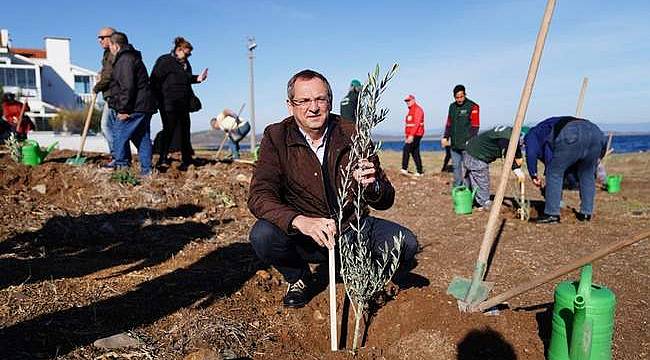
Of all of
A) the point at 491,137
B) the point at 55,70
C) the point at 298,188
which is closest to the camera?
the point at 298,188

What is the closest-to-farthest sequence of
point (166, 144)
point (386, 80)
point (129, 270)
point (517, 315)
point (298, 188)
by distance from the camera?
point (386, 80) → point (517, 315) → point (298, 188) → point (129, 270) → point (166, 144)

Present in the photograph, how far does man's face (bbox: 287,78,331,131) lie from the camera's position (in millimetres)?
2660

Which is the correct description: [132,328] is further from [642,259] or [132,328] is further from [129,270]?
[642,259]

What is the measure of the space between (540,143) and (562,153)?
0.92 ft

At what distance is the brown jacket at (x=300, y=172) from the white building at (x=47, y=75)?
1720 inches

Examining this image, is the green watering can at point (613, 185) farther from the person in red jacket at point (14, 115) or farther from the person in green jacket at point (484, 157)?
the person in red jacket at point (14, 115)

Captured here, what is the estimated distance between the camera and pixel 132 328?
106 inches

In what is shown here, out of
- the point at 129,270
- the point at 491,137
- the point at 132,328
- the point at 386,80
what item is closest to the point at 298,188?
the point at 386,80

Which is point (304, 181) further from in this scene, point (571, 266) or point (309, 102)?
point (571, 266)

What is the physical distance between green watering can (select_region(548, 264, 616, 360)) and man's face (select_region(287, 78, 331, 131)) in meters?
1.49

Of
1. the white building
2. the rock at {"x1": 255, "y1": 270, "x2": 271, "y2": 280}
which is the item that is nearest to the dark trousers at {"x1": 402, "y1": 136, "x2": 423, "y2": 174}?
the rock at {"x1": 255, "y1": 270, "x2": 271, "y2": 280}

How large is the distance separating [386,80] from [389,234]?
1.04 m

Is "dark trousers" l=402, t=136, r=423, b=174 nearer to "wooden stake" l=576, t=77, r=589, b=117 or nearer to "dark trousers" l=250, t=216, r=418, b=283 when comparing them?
"wooden stake" l=576, t=77, r=589, b=117

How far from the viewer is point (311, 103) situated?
269 centimetres
